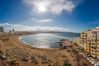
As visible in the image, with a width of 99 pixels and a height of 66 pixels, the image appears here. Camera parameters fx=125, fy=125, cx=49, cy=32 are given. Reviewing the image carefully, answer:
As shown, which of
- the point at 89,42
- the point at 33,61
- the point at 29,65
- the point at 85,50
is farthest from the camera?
the point at 85,50

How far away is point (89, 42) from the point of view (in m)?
25.5

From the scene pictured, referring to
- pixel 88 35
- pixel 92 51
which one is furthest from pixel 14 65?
pixel 88 35

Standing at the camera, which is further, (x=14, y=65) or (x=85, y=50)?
(x=85, y=50)

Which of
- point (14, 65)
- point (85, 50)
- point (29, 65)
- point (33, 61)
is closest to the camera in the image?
point (14, 65)

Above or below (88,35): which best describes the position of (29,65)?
below

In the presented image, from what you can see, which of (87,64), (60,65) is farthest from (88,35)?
(60,65)

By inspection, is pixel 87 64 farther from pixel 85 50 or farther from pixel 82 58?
pixel 85 50

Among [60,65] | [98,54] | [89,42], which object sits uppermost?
[89,42]

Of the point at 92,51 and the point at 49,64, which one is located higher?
the point at 92,51

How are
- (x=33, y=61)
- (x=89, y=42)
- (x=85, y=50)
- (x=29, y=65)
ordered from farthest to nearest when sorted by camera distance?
(x=85, y=50)
(x=89, y=42)
(x=33, y=61)
(x=29, y=65)

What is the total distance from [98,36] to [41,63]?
11.7 m

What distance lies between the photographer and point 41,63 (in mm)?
23234

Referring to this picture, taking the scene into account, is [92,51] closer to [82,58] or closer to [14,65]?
[82,58]

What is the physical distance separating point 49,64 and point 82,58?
6.56 m
